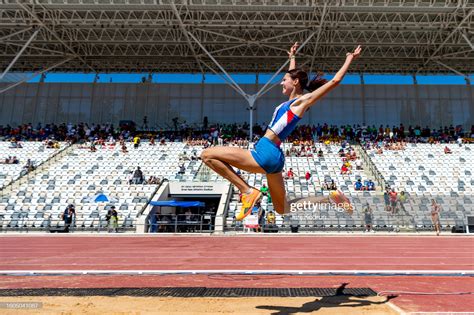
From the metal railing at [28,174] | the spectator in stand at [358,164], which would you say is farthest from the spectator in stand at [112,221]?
the spectator in stand at [358,164]

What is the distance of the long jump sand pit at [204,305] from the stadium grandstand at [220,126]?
7.55ft

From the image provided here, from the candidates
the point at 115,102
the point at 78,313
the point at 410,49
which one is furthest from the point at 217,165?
the point at 115,102

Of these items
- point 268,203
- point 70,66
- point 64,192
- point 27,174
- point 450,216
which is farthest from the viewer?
point 70,66

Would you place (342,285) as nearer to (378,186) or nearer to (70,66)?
(378,186)

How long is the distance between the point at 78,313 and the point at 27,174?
25.5m

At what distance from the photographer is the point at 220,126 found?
126ft

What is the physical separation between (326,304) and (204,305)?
4.78 ft

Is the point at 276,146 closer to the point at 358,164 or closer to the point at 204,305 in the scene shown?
the point at 204,305

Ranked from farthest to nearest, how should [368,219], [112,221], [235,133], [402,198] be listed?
[235,133]
[402,198]
[368,219]
[112,221]

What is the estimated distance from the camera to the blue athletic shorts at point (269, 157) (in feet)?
14.7

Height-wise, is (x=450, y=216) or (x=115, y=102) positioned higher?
(x=115, y=102)

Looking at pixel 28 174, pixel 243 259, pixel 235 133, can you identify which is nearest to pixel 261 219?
pixel 243 259

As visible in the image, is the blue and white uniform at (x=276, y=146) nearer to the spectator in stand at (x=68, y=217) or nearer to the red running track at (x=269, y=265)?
the red running track at (x=269, y=265)

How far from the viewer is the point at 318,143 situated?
32.2 m
